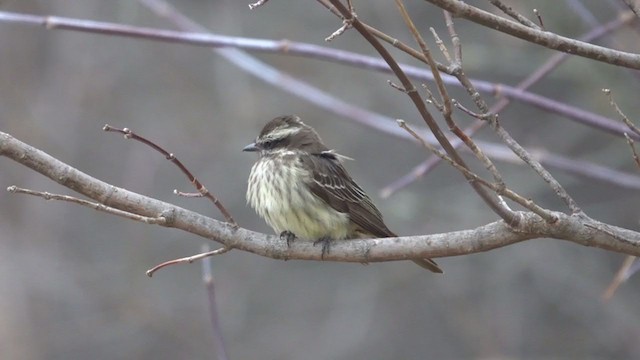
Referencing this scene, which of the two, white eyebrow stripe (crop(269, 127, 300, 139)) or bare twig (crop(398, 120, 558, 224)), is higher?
white eyebrow stripe (crop(269, 127, 300, 139))

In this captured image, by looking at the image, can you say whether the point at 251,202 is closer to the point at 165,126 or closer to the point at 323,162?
the point at 323,162

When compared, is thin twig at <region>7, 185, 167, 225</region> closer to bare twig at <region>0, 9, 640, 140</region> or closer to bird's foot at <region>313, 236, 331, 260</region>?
bird's foot at <region>313, 236, 331, 260</region>

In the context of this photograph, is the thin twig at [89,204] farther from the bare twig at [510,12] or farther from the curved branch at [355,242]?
the bare twig at [510,12]

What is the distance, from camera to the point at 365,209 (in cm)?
569

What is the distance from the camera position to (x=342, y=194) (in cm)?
571

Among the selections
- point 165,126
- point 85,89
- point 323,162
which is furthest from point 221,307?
point 323,162

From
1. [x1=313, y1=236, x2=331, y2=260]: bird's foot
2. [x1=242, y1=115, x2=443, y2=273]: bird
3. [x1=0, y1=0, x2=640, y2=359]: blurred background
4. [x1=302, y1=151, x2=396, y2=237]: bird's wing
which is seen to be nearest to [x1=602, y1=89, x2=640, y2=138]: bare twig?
[x1=313, y1=236, x2=331, y2=260]: bird's foot

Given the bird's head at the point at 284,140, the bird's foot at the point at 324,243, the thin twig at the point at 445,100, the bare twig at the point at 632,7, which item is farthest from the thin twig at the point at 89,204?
the bird's head at the point at 284,140

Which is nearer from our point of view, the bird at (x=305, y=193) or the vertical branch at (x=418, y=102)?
the vertical branch at (x=418, y=102)

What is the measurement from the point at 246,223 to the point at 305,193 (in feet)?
17.2

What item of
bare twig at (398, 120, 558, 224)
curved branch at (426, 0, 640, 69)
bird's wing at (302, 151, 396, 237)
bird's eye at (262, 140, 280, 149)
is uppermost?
bird's eye at (262, 140, 280, 149)

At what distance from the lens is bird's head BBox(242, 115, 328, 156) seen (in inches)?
235

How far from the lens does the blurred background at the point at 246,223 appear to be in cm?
968

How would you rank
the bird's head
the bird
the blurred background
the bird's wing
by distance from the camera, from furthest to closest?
the blurred background → the bird's head → the bird's wing → the bird
